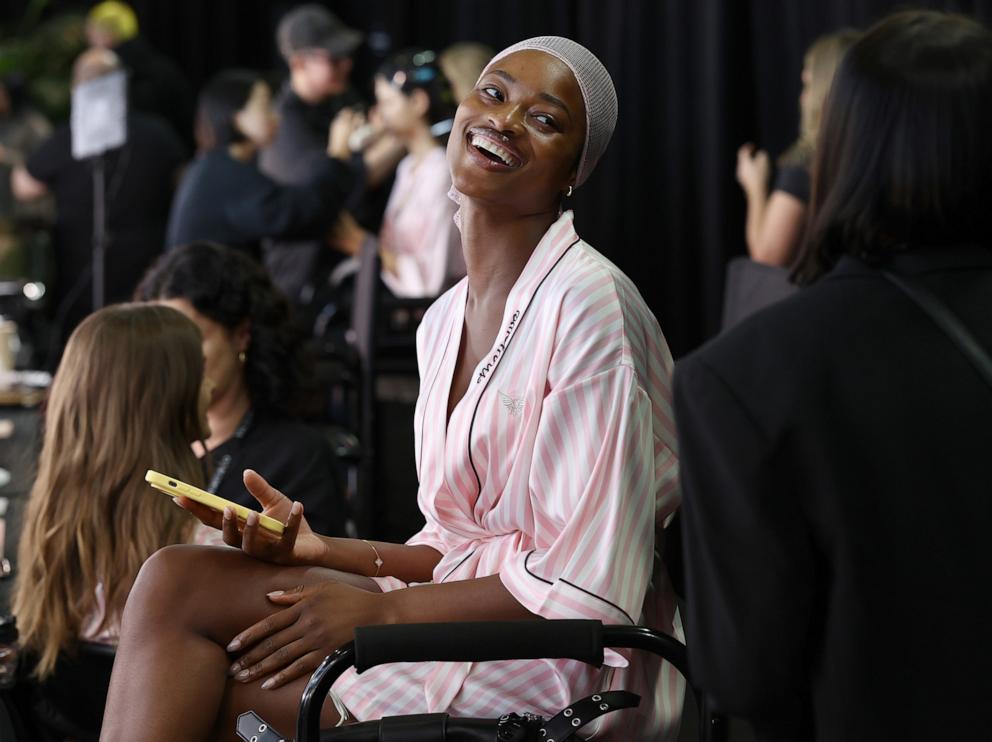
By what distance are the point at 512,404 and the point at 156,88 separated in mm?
5430

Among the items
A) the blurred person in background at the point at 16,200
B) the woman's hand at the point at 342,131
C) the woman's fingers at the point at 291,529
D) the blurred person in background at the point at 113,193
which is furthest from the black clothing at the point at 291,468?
the blurred person in background at the point at 16,200

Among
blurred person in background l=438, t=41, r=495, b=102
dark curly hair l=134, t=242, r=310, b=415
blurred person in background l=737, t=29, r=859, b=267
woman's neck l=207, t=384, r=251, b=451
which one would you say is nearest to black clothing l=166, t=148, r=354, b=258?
blurred person in background l=438, t=41, r=495, b=102

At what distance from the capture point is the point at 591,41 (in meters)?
5.26

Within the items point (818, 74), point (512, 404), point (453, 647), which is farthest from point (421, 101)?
point (453, 647)

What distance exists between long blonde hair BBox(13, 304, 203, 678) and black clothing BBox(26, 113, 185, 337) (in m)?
3.33

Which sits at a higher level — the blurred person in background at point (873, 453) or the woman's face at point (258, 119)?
the blurred person in background at point (873, 453)

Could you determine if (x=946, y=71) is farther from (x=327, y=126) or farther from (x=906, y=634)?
(x=327, y=126)

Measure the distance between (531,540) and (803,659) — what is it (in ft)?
1.84

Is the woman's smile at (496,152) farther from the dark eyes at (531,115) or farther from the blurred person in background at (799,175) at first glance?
the blurred person in background at (799,175)

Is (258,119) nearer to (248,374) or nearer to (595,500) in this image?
(248,374)

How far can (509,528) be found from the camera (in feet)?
5.53

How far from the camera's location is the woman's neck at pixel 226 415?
245 centimetres

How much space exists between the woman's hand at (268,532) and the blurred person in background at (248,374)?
0.58 meters

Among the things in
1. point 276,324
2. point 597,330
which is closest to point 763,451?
point 597,330
